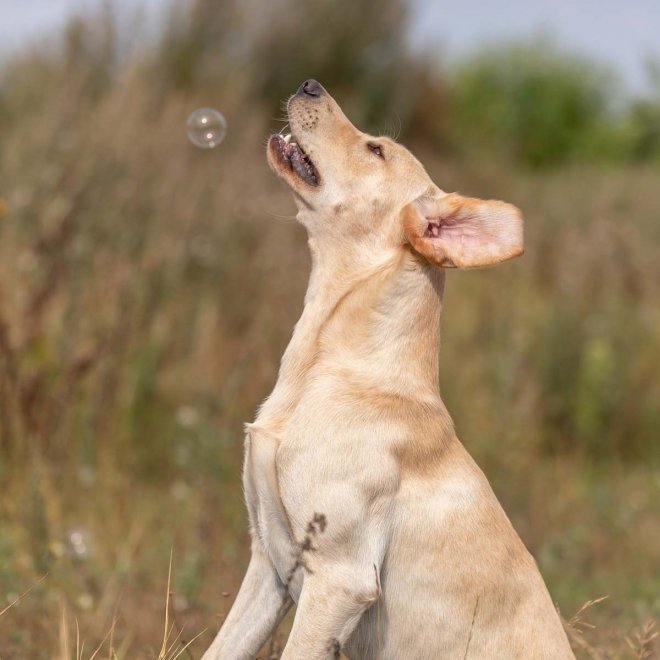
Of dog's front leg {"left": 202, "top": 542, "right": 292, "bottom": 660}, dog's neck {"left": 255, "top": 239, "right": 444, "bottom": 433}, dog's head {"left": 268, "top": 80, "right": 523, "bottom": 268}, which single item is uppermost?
dog's head {"left": 268, "top": 80, "right": 523, "bottom": 268}

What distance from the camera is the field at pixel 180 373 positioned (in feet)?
15.7

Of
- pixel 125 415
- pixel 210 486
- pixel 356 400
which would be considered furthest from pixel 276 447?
pixel 125 415

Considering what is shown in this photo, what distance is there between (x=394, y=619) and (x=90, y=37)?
304 inches

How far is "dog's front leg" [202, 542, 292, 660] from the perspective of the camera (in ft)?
10.3

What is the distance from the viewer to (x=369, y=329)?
3.25 meters

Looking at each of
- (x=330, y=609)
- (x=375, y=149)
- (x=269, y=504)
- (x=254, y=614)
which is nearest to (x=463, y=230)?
(x=375, y=149)

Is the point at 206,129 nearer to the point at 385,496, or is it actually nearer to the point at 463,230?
the point at 463,230

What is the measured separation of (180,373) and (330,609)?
4126mm

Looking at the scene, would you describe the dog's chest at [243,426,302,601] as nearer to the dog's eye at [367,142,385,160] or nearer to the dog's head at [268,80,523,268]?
the dog's head at [268,80,523,268]

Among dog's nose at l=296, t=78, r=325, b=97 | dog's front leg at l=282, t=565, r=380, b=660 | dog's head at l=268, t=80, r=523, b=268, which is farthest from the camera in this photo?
dog's nose at l=296, t=78, r=325, b=97

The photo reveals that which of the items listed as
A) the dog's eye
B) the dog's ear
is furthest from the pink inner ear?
the dog's eye

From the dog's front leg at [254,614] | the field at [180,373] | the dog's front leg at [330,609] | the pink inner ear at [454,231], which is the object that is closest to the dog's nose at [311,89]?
the pink inner ear at [454,231]

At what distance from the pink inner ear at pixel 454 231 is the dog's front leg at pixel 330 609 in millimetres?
1005

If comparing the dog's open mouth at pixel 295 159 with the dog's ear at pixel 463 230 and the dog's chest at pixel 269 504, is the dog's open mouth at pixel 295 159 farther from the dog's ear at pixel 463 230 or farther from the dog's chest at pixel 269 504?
the dog's chest at pixel 269 504
